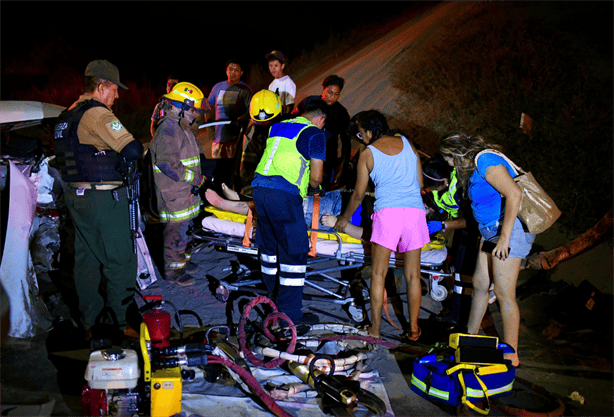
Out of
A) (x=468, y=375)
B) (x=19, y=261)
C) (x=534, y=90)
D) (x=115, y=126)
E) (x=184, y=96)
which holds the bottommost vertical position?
(x=468, y=375)

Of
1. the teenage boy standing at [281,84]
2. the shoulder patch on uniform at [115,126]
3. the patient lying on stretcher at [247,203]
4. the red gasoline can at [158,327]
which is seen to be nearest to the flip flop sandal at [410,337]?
the patient lying on stretcher at [247,203]

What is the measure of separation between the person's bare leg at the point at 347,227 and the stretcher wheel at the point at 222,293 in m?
1.26

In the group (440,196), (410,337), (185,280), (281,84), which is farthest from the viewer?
(281,84)

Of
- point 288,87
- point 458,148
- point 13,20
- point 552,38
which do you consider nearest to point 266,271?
point 458,148

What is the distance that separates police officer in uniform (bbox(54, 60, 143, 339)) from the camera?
14.1 feet

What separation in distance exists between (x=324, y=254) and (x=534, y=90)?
576 cm

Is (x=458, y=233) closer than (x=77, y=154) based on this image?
No

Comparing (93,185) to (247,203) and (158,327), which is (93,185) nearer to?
(158,327)

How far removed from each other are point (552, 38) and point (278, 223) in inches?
307

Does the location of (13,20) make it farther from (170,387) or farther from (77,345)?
(170,387)

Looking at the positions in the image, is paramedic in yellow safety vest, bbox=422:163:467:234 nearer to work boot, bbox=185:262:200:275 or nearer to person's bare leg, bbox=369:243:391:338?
person's bare leg, bbox=369:243:391:338

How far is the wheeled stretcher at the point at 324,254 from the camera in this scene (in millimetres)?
5098

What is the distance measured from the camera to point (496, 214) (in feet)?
13.2

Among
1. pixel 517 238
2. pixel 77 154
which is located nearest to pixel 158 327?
pixel 77 154
